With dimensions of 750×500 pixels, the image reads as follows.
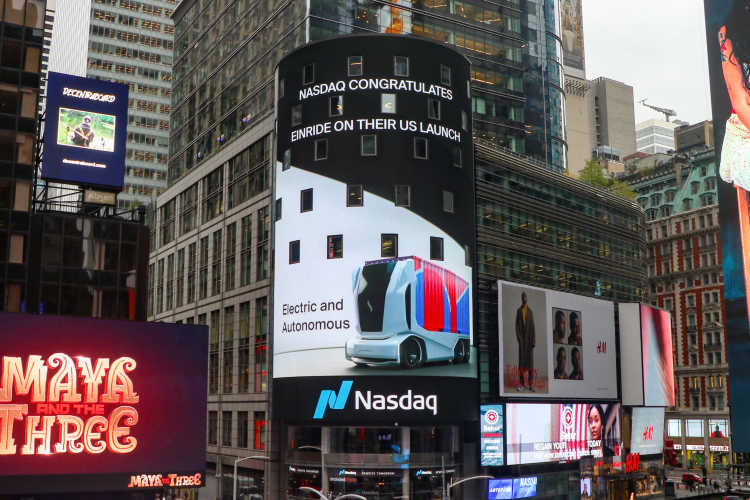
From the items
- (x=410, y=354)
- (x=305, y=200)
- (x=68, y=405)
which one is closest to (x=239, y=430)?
(x=410, y=354)

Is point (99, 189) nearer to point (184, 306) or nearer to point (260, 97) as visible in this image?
point (260, 97)

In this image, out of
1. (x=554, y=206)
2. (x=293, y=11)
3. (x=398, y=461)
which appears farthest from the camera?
(x=554, y=206)

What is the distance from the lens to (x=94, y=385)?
165 ft

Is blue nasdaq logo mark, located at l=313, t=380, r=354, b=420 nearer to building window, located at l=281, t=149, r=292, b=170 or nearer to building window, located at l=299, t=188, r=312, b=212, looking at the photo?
building window, located at l=299, t=188, r=312, b=212

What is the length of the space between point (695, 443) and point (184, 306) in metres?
98.3

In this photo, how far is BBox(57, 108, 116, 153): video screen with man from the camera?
6041 centimetres

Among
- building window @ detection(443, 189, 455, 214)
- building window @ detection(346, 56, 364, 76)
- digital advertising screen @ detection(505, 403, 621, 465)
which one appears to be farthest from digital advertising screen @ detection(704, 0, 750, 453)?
building window @ detection(346, 56, 364, 76)

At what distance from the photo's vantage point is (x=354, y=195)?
2899 inches

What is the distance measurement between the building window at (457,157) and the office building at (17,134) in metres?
35.6

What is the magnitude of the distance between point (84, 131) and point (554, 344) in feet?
167

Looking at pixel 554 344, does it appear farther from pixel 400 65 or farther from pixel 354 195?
pixel 400 65

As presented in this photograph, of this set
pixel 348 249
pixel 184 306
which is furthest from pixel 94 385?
pixel 184 306

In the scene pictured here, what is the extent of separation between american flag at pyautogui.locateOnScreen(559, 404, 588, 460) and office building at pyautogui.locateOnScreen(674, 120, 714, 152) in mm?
105228

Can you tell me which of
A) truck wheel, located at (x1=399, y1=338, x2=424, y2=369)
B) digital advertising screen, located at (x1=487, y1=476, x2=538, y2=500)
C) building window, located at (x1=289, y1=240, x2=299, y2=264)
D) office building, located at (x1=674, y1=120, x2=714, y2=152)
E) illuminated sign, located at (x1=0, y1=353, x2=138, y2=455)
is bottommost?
digital advertising screen, located at (x1=487, y1=476, x2=538, y2=500)
